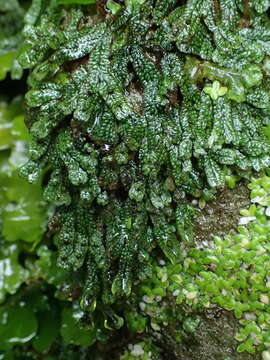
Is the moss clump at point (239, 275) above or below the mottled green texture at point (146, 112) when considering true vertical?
below

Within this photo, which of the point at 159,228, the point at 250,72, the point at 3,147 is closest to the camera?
the point at 250,72

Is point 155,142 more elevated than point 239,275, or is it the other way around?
point 155,142

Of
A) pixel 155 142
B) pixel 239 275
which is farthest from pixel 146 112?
pixel 239 275

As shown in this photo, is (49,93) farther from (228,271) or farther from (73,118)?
(228,271)

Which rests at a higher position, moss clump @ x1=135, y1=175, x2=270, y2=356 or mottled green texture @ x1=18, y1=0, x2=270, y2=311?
mottled green texture @ x1=18, y1=0, x2=270, y2=311

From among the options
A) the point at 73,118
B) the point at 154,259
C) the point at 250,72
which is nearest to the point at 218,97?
the point at 250,72

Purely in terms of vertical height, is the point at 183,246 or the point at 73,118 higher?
the point at 73,118

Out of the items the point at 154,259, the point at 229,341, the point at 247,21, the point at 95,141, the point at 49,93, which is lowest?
the point at 229,341

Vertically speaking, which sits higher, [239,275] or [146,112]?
[146,112]

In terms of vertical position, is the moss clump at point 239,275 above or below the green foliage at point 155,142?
below

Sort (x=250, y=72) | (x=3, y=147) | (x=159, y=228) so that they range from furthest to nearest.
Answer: (x=3, y=147) → (x=159, y=228) → (x=250, y=72)

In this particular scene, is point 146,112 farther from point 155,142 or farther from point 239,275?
point 239,275
